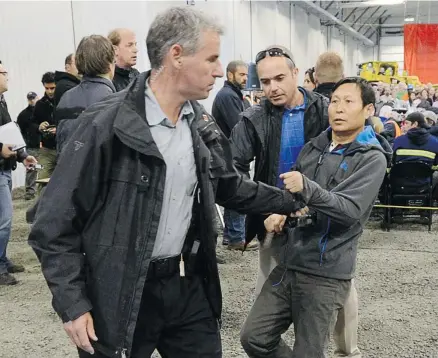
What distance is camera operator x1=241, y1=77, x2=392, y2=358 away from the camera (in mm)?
2229

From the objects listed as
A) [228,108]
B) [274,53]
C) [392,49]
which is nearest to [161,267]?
[274,53]

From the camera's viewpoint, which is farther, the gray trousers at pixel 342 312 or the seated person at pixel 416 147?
the seated person at pixel 416 147

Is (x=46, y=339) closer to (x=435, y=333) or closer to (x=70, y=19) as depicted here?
(x=435, y=333)

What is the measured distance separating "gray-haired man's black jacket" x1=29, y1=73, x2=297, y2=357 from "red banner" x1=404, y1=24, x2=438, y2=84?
76.3 ft

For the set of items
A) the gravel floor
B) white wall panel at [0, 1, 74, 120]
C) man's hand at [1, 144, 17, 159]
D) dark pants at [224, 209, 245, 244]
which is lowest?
the gravel floor

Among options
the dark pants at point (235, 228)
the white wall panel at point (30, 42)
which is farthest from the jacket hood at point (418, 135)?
the white wall panel at point (30, 42)

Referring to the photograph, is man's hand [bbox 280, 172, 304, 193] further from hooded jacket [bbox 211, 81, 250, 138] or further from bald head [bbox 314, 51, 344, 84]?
hooded jacket [bbox 211, 81, 250, 138]

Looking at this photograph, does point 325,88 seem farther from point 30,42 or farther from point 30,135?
point 30,42

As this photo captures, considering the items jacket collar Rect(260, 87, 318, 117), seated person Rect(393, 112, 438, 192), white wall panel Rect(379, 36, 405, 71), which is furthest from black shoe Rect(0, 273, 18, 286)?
white wall panel Rect(379, 36, 405, 71)

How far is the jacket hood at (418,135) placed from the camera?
258 inches

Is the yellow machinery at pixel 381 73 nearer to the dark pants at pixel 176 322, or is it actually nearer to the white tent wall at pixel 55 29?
the white tent wall at pixel 55 29

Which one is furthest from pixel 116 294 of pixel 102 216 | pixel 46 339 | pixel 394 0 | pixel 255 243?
pixel 394 0

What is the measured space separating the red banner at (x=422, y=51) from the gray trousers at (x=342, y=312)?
22.1m

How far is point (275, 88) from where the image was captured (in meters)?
2.56
